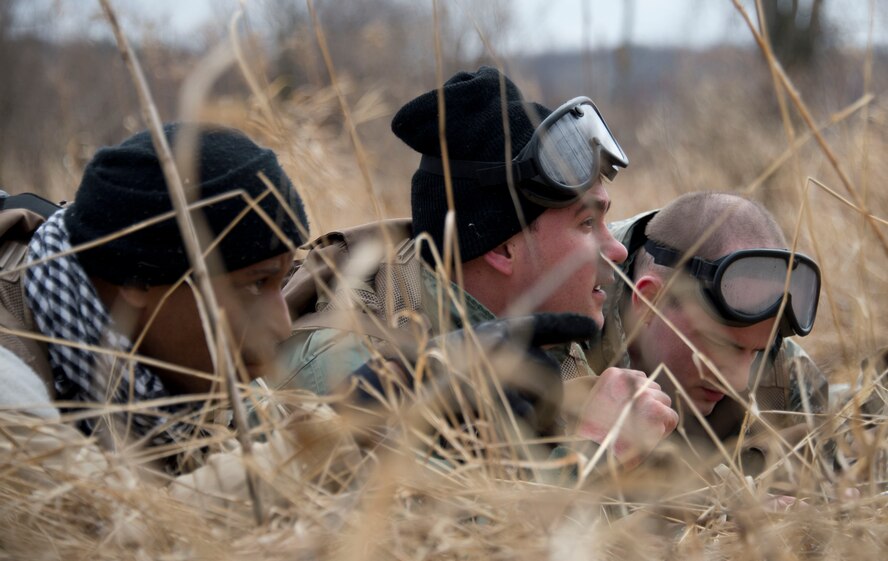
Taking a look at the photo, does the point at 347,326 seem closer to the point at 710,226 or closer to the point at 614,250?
the point at 614,250

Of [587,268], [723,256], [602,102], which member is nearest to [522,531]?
[587,268]

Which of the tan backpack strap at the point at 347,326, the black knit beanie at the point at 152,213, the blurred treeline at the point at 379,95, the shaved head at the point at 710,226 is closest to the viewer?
the tan backpack strap at the point at 347,326

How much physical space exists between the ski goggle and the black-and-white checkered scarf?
919mm

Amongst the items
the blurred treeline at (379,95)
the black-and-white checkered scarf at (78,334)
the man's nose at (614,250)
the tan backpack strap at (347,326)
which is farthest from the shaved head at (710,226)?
the blurred treeline at (379,95)

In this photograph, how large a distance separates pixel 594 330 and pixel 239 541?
59cm

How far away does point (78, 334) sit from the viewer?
1.81 meters

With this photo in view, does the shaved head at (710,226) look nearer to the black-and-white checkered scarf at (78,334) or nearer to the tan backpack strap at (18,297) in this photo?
the black-and-white checkered scarf at (78,334)

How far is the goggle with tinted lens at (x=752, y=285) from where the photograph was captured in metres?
2.45

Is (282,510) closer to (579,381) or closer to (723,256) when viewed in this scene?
(579,381)

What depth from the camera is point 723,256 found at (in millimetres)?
2508

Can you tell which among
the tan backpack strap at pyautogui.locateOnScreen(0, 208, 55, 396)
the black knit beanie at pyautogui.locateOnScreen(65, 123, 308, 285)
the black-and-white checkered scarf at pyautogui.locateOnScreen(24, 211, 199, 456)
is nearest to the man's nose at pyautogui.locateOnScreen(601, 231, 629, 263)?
the black knit beanie at pyautogui.locateOnScreen(65, 123, 308, 285)

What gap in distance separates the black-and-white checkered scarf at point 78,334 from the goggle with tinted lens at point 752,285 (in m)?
1.35

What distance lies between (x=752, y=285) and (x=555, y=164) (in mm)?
588

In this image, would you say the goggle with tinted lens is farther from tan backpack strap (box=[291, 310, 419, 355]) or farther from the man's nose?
tan backpack strap (box=[291, 310, 419, 355])
